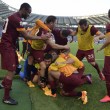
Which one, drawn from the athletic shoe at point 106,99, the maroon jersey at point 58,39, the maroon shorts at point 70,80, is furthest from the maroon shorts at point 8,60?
the athletic shoe at point 106,99

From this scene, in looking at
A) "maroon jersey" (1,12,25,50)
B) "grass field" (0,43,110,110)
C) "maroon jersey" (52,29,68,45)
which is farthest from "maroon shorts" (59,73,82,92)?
"maroon jersey" (52,29,68,45)

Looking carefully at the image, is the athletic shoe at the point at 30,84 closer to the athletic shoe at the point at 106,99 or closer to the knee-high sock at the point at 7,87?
the knee-high sock at the point at 7,87

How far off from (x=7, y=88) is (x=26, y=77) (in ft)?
5.04

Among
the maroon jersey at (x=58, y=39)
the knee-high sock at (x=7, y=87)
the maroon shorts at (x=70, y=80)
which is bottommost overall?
the knee-high sock at (x=7, y=87)

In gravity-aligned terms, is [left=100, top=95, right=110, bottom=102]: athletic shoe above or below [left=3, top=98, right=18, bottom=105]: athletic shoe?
above

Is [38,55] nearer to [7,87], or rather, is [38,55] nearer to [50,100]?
[50,100]

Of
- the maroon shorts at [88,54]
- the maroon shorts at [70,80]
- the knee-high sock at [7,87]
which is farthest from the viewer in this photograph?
the maroon shorts at [88,54]

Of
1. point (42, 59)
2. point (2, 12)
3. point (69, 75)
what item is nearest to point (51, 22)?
point (42, 59)

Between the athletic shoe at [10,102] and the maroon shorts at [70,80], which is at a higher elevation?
the maroon shorts at [70,80]

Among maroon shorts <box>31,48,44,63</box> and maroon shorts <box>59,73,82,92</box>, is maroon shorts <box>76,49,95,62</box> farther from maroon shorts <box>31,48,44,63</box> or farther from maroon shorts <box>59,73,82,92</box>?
maroon shorts <box>59,73,82,92</box>

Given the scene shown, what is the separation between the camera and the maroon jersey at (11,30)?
5.32 metres

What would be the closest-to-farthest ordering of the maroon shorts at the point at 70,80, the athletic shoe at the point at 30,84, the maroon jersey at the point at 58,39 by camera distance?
1. the maroon shorts at the point at 70,80
2. the athletic shoe at the point at 30,84
3. the maroon jersey at the point at 58,39

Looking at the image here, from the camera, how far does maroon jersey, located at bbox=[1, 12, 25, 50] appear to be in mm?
5324

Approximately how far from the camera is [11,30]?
17.9 ft
